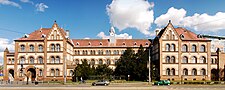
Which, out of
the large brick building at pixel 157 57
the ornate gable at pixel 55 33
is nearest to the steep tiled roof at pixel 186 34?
the large brick building at pixel 157 57

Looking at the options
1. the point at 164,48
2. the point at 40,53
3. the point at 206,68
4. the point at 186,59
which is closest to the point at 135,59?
the point at 164,48

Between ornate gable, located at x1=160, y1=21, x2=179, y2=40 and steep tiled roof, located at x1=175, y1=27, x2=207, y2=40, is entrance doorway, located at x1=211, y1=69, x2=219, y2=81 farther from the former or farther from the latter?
ornate gable, located at x1=160, y1=21, x2=179, y2=40

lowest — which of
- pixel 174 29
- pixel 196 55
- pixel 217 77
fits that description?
pixel 217 77

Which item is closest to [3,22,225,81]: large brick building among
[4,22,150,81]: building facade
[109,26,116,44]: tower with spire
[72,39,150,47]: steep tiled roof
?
[4,22,150,81]: building facade

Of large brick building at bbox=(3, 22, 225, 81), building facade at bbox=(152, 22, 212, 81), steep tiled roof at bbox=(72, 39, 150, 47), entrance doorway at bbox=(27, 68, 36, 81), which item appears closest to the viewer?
building facade at bbox=(152, 22, 212, 81)

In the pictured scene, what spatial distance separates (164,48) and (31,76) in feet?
137

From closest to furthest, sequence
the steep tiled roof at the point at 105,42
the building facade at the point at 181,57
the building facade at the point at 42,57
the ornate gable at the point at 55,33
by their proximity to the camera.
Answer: the building facade at the point at 181,57 → the building facade at the point at 42,57 → the ornate gable at the point at 55,33 → the steep tiled roof at the point at 105,42

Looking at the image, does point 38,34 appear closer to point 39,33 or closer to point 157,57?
point 39,33

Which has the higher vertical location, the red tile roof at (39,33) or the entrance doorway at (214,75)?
the red tile roof at (39,33)

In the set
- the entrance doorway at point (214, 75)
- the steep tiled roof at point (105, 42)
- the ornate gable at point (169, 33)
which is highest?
the ornate gable at point (169, 33)

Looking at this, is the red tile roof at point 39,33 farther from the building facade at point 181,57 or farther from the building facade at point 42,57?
the building facade at point 181,57

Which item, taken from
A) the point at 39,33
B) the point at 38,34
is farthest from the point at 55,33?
the point at 39,33

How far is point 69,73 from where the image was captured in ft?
306

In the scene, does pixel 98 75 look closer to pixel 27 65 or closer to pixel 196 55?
pixel 27 65
